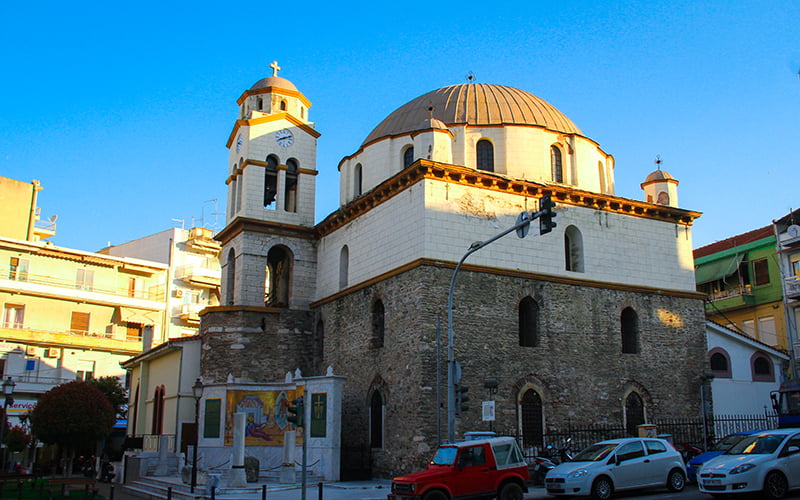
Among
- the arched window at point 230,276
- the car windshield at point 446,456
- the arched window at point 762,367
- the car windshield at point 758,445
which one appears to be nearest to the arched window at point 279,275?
the arched window at point 230,276

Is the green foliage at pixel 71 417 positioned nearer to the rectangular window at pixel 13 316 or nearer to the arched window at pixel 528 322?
the rectangular window at pixel 13 316

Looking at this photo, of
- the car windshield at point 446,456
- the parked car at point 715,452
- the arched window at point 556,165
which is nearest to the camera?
the car windshield at point 446,456

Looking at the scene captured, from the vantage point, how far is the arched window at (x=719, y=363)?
29.7 m

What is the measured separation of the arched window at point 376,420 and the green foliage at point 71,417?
407 inches

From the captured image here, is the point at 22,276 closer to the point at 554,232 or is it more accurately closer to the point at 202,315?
the point at 202,315

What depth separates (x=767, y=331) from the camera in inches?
1396

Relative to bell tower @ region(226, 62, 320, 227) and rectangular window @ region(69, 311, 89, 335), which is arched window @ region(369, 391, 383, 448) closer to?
bell tower @ region(226, 62, 320, 227)

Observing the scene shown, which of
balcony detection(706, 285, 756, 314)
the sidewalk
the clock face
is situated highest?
the clock face

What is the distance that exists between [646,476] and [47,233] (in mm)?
43737

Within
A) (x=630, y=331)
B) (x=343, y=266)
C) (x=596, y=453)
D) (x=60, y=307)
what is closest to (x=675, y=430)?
(x=630, y=331)

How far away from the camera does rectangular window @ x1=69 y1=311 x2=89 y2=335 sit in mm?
41734

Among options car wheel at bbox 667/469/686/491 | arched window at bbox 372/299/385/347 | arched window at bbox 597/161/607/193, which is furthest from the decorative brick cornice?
car wheel at bbox 667/469/686/491

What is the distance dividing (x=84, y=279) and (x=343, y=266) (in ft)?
72.6

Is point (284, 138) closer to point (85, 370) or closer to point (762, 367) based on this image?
point (85, 370)
